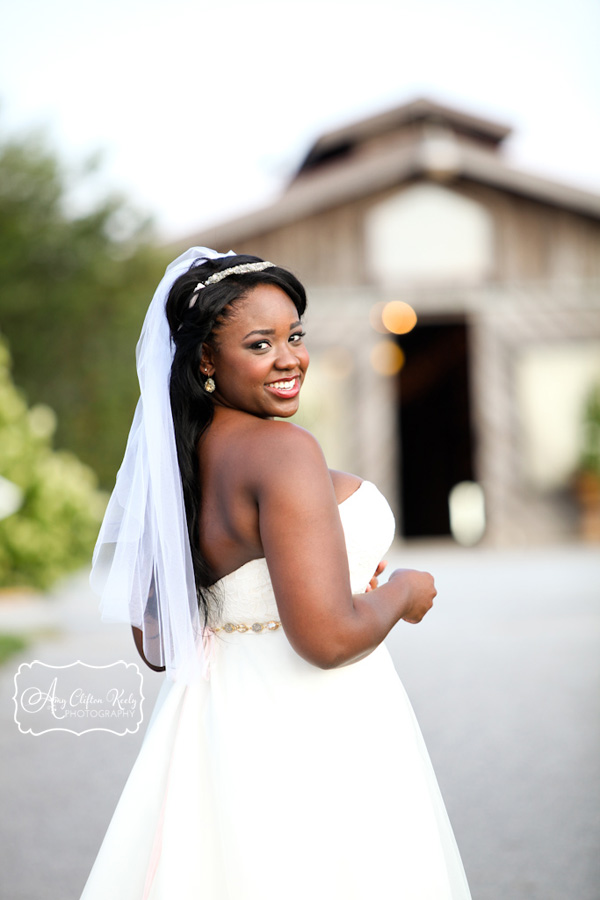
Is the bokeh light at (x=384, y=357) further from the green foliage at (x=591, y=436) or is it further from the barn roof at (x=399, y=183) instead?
the green foliage at (x=591, y=436)

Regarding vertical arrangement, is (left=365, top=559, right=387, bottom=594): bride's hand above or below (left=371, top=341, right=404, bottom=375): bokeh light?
below

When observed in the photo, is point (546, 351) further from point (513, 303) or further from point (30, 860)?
point (30, 860)

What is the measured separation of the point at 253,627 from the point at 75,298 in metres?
12.7

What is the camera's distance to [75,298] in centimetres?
1367

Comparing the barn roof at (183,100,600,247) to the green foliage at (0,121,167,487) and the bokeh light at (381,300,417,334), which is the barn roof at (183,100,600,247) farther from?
the bokeh light at (381,300,417,334)

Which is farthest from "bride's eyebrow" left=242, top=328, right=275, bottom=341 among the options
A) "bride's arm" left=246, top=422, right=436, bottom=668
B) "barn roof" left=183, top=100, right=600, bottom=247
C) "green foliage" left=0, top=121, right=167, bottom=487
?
"barn roof" left=183, top=100, right=600, bottom=247

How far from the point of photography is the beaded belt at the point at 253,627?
177 centimetres

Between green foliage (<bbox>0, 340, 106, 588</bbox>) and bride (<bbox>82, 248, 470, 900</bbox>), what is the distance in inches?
286

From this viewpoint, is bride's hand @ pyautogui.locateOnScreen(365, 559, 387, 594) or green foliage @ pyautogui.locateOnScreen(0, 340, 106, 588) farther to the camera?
green foliage @ pyautogui.locateOnScreen(0, 340, 106, 588)

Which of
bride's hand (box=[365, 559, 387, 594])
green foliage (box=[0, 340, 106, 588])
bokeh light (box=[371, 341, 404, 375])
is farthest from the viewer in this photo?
bokeh light (box=[371, 341, 404, 375])

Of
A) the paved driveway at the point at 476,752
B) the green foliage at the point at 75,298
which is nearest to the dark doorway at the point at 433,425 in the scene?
the green foliage at the point at 75,298

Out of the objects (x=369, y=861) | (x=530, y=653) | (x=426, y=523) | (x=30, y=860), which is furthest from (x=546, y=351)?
(x=369, y=861)

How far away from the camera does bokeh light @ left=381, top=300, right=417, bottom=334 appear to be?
13688 millimetres

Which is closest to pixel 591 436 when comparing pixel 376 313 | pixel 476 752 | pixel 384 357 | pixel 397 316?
pixel 384 357
